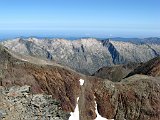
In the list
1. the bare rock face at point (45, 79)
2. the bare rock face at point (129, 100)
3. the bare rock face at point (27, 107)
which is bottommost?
the bare rock face at point (129, 100)

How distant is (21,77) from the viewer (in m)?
120

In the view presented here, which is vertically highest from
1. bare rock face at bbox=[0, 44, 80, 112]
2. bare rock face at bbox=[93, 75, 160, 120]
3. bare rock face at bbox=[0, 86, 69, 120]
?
bare rock face at bbox=[0, 86, 69, 120]

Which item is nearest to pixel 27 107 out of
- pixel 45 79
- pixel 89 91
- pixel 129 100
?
pixel 45 79

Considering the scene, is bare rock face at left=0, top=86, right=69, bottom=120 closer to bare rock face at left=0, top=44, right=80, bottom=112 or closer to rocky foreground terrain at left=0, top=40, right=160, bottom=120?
rocky foreground terrain at left=0, top=40, right=160, bottom=120

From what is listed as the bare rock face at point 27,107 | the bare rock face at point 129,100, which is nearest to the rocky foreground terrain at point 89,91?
the bare rock face at point 129,100

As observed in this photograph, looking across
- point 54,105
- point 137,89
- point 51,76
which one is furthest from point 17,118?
point 137,89

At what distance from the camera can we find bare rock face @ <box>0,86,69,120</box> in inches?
1420

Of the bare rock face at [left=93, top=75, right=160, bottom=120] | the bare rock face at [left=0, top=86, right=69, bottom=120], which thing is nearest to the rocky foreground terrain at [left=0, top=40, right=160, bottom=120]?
the bare rock face at [left=93, top=75, right=160, bottom=120]

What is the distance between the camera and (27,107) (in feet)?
123

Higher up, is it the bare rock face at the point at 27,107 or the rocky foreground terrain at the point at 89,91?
the bare rock face at the point at 27,107

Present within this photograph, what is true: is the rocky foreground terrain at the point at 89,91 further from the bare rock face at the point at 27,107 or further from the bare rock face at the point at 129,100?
the bare rock face at the point at 27,107

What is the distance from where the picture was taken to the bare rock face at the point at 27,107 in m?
36.1

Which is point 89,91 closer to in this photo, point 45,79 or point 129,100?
point 129,100

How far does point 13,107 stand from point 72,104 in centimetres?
8861
